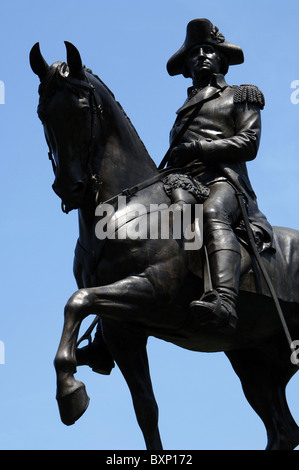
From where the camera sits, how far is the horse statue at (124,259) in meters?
12.2

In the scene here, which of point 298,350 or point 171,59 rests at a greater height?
point 171,59

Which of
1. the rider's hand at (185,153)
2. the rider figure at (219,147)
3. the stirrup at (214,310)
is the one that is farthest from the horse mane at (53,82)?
the stirrup at (214,310)

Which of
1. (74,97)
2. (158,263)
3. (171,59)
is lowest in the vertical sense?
(158,263)

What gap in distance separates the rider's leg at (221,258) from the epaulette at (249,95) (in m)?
1.29

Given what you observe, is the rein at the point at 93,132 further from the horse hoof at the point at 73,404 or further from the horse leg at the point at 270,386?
the horse leg at the point at 270,386

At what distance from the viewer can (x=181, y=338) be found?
12.9 metres

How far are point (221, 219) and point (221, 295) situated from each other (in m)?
0.95
